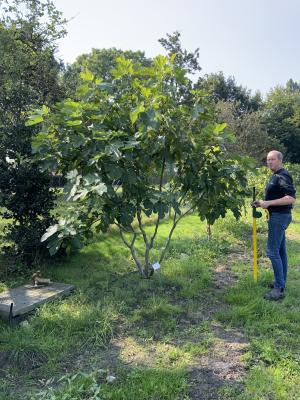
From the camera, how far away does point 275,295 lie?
473 centimetres

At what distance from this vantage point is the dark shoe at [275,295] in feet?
15.5

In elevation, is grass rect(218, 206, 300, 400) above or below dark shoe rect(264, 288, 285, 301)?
below

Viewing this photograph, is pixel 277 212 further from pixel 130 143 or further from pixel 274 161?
pixel 130 143

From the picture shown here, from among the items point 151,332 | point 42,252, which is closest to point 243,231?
point 42,252

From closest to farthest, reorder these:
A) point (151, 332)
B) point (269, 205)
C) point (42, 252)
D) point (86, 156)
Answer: point (151, 332) → point (86, 156) → point (269, 205) → point (42, 252)

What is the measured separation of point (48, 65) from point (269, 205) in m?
4.78

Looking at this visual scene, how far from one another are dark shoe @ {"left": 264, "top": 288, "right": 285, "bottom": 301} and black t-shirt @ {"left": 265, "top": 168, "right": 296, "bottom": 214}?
0.96 metres

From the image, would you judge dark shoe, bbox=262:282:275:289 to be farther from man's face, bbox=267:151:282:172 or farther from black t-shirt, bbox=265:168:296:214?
man's face, bbox=267:151:282:172

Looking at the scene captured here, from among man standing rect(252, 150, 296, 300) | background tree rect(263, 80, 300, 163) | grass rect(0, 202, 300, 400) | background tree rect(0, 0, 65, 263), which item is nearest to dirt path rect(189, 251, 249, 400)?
grass rect(0, 202, 300, 400)

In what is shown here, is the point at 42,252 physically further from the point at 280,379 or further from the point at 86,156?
the point at 280,379

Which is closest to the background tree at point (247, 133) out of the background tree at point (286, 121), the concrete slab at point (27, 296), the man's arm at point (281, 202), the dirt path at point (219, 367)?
the background tree at point (286, 121)

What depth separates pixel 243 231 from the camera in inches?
332

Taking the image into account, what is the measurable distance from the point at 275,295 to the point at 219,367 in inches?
66.9

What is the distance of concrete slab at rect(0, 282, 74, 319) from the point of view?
4.36 meters
